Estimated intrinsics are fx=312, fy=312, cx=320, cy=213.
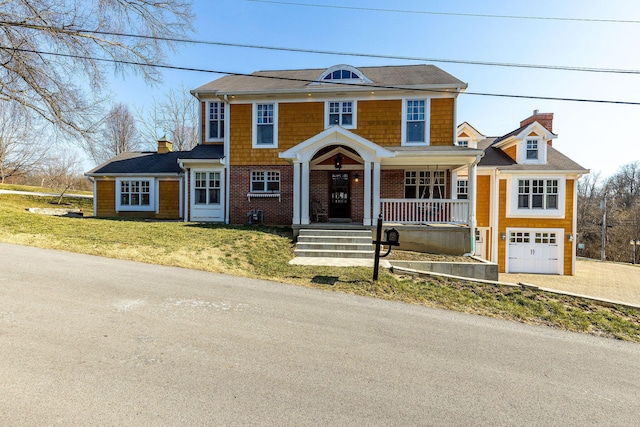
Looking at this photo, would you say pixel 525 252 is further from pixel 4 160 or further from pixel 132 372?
pixel 4 160

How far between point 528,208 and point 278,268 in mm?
14297

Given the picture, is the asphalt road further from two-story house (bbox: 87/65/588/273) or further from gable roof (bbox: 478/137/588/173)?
gable roof (bbox: 478/137/588/173)

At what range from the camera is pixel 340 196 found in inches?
558

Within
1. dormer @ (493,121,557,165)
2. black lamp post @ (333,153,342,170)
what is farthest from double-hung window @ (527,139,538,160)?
black lamp post @ (333,153,342,170)

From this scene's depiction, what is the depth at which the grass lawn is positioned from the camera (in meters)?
5.49

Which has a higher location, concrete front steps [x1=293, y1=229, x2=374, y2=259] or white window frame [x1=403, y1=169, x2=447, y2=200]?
white window frame [x1=403, y1=169, x2=447, y2=200]

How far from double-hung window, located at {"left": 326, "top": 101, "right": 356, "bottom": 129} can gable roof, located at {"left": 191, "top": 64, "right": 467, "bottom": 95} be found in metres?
0.70

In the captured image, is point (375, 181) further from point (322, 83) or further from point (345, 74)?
point (345, 74)

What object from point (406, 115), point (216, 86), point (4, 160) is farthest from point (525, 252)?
point (4, 160)

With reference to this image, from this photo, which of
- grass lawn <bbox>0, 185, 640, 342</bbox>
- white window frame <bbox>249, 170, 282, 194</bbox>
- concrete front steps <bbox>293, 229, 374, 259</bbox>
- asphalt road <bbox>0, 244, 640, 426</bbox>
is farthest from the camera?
white window frame <bbox>249, 170, 282, 194</bbox>

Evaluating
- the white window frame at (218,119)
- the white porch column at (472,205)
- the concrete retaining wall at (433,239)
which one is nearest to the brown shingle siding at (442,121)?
the white porch column at (472,205)

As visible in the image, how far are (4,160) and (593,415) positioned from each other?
45.3 meters

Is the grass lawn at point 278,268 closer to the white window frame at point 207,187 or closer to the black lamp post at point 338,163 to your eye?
the white window frame at point 207,187

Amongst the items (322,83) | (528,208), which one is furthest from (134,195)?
(528,208)
